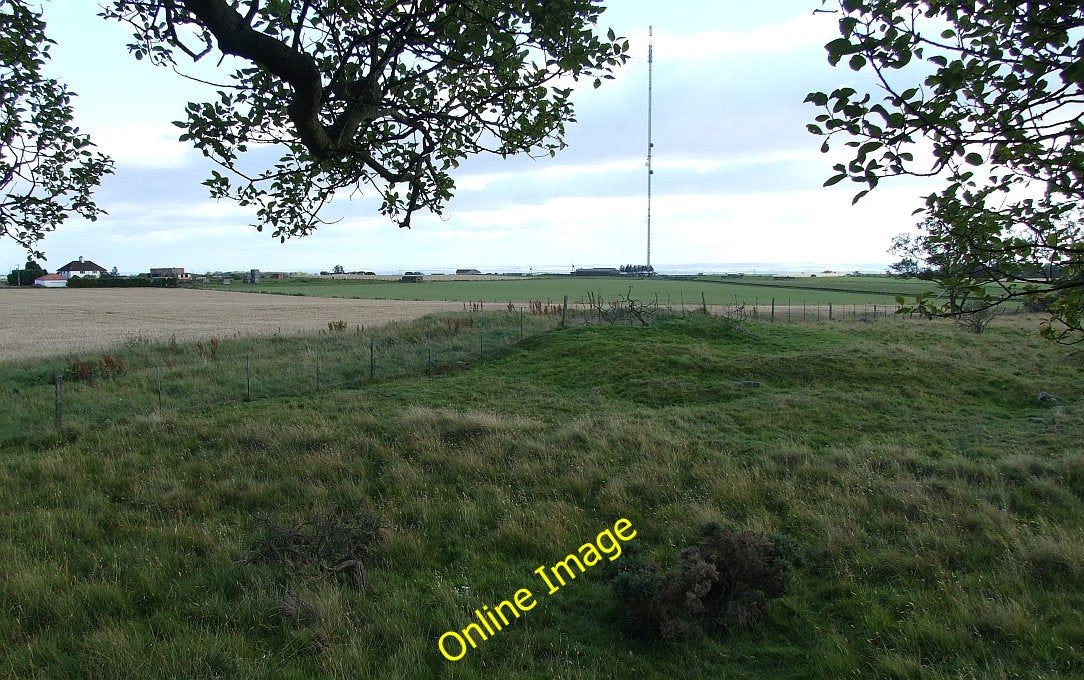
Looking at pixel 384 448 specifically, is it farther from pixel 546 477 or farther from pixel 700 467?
pixel 700 467

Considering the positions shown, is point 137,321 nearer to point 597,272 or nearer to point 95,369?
point 95,369

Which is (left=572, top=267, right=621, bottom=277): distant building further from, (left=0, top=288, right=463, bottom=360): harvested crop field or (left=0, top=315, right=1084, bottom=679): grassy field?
Result: (left=0, top=315, right=1084, bottom=679): grassy field

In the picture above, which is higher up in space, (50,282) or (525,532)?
(50,282)

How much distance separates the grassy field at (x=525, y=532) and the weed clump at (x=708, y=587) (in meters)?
0.16

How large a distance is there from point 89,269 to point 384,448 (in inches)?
7615

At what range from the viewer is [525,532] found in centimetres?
754

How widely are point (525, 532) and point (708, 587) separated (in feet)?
8.53

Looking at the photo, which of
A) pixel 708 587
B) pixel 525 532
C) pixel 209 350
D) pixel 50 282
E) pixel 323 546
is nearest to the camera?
pixel 708 587

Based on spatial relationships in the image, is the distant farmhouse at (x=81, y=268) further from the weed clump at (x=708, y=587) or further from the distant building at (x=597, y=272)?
the weed clump at (x=708, y=587)

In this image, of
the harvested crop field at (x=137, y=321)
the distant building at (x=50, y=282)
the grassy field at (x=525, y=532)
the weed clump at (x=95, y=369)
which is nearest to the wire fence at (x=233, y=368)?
the weed clump at (x=95, y=369)

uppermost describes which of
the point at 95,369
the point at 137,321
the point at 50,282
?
the point at 50,282

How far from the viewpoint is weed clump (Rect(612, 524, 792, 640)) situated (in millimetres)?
5500

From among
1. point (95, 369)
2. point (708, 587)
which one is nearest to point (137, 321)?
point (95, 369)

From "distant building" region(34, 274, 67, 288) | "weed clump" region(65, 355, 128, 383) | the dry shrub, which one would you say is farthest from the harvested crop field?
"distant building" region(34, 274, 67, 288)
